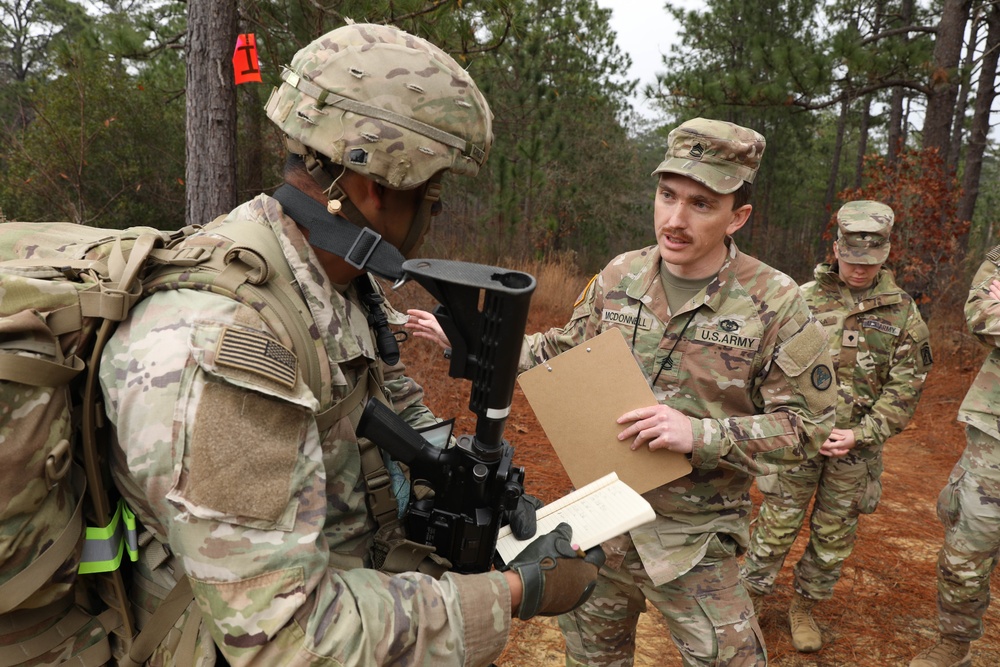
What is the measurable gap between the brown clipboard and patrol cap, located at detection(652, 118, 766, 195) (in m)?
0.64

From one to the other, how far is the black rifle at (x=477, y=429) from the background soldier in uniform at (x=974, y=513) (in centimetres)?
291

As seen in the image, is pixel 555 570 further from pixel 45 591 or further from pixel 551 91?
pixel 551 91

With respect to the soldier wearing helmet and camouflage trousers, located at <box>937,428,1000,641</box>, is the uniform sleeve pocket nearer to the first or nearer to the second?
the soldier wearing helmet

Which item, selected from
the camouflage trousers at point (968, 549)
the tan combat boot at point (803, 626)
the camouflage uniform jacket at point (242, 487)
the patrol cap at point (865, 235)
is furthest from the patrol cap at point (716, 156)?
the tan combat boot at point (803, 626)

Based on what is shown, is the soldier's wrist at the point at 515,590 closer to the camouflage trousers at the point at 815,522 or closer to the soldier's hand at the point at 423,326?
the soldier's hand at the point at 423,326

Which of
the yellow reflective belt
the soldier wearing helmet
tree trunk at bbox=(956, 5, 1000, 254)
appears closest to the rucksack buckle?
the soldier wearing helmet

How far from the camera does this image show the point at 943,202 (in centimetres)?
885

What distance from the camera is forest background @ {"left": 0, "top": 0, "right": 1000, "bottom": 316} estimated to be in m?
5.20

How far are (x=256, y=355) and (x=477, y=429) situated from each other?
587 mm

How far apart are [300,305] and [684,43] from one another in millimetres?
18387

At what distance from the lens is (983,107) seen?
11.2 metres

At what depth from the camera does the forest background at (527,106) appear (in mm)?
5195

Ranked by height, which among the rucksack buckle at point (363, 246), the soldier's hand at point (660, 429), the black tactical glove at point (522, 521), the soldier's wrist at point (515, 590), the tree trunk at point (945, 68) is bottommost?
A: the soldier's wrist at point (515, 590)

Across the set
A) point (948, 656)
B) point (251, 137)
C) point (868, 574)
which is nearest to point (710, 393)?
point (948, 656)
